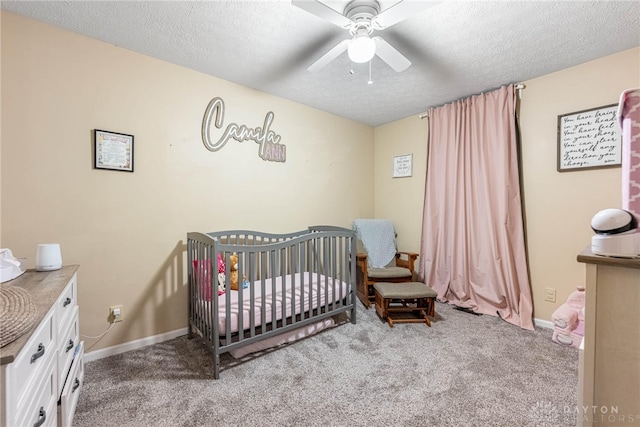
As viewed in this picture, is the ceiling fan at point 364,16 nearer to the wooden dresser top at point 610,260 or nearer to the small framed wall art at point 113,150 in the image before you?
the wooden dresser top at point 610,260

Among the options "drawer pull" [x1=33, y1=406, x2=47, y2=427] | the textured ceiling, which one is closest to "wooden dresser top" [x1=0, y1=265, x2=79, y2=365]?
"drawer pull" [x1=33, y1=406, x2=47, y2=427]

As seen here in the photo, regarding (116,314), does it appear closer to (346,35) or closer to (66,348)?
(66,348)

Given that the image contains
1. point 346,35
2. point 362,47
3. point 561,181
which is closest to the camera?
point 362,47

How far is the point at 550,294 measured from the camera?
2.50m

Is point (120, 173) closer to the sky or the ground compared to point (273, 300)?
closer to the sky

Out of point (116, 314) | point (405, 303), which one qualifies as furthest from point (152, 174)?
point (405, 303)

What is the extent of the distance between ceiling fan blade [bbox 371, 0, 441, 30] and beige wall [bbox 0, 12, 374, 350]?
63.7 inches

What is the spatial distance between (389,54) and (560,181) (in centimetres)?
195

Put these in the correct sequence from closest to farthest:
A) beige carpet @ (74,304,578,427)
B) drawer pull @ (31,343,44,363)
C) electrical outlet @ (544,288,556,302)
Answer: drawer pull @ (31,343,44,363) < beige carpet @ (74,304,578,427) < electrical outlet @ (544,288,556,302)

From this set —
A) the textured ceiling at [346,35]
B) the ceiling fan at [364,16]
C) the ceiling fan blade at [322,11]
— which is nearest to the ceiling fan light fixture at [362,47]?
the ceiling fan at [364,16]

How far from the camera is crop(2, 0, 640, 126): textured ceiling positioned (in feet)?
5.40

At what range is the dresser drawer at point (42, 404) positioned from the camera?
2.85 feet

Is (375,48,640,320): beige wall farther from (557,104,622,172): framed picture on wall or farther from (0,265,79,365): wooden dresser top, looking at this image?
(0,265,79,365): wooden dresser top

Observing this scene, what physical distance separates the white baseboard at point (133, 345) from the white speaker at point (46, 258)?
785 mm
